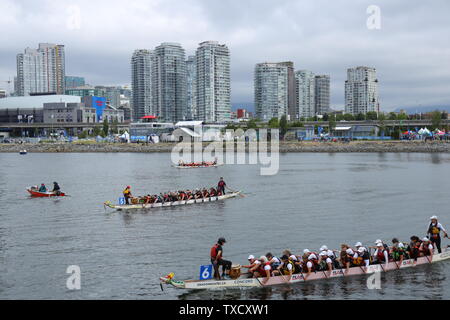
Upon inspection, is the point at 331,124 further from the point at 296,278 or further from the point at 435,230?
the point at 296,278

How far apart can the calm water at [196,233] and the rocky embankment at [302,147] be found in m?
82.3

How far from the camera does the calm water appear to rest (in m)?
22.8

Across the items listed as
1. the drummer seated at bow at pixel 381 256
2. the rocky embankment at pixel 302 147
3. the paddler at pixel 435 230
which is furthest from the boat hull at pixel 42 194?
the rocky embankment at pixel 302 147

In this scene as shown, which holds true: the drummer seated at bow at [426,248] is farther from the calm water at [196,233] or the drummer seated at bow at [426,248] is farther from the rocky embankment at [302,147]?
the rocky embankment at [302,147]

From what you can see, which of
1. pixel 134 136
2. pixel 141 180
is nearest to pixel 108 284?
pixel 141 180

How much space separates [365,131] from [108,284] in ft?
520

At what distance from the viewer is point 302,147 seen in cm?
15462

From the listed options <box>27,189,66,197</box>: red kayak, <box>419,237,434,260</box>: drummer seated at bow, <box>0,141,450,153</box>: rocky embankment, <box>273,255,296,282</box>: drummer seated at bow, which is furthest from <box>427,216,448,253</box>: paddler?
<box>0,141,450,153</box>: rocky embankment

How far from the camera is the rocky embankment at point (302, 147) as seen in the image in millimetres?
140625

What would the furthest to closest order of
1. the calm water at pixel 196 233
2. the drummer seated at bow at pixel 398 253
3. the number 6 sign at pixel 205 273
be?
the drummer seated at bow at pixel 398 253, the calm water at pixel 196 233, the number 6 sign at pixel 205 273

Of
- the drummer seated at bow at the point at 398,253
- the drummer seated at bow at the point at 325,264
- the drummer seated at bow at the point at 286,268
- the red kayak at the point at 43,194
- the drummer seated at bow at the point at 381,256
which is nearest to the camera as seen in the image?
→ the drummer seated at bow at the point at 286,268

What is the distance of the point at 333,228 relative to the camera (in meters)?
35.2

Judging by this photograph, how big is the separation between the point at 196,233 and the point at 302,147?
4894 inches

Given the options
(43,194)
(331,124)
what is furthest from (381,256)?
(331,124)
